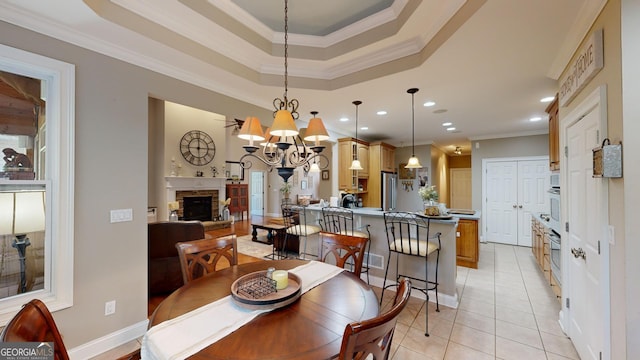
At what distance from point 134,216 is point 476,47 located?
357 cm

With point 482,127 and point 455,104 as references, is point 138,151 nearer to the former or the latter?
point 455,104

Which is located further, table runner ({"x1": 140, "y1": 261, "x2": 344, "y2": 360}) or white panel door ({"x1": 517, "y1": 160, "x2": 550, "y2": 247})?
white panel door ({"x1": 517, "y1": 160, "x2": 550, "y2": 247})

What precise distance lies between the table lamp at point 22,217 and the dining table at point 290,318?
1.54m

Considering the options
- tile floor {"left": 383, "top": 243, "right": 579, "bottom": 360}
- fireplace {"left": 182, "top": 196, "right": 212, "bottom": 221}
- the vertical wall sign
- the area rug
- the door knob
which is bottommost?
the area rug

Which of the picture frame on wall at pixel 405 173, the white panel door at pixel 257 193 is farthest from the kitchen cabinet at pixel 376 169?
the white panel door at pixel 257 193

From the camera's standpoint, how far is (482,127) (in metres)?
5.32

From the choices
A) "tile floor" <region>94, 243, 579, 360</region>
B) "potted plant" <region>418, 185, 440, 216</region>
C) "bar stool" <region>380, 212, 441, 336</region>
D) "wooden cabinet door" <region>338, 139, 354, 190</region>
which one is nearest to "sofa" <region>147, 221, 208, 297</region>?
"tile floor" <region>94, 243, 579, 360</region>

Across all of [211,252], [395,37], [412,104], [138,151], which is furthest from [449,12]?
[138,151]

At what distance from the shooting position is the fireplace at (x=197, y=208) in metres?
7.70

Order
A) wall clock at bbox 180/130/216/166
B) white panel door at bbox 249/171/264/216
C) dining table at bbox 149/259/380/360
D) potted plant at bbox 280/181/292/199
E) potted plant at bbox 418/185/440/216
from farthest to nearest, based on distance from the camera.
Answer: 1. white panel door at bbox 249/171/264/216
2. potted plant at bbox 280/181/292/199
3. wall clock at bbox 180/130/216/166
4. potted plant at bbox 418/185/440/216
5. dining table at bbox 149/259/380/360

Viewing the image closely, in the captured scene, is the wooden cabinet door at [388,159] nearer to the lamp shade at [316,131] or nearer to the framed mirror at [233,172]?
the lamp shade at [316,131]

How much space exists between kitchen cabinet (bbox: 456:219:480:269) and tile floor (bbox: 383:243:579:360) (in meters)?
0.40

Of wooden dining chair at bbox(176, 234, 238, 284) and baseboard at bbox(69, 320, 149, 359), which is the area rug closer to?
baseboard at bbox(69, 320, 149, 359)

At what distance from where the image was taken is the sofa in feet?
10.4
